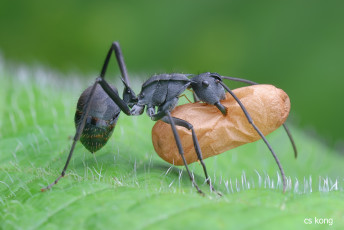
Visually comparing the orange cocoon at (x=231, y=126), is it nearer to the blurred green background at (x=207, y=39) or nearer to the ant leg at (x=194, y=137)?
the ant leg at (x=194, y=137)

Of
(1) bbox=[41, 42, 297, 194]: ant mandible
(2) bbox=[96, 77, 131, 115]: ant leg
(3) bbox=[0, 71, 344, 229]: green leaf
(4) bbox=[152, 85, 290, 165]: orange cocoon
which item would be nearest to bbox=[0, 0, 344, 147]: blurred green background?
(3) bbox=[0, 71, 344, 229]: green leaf

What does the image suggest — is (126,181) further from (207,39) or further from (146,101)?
(207,39)

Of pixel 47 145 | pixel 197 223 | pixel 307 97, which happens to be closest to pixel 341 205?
pixel 197 223

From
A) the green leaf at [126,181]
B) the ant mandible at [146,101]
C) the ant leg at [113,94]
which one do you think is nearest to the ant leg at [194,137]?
the ant mandible at [146,101]

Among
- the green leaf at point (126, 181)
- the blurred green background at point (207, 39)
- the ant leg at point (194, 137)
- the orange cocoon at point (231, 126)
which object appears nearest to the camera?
the green leaf at point (126, 181)

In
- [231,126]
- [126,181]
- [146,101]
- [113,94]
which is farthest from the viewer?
[146,101]

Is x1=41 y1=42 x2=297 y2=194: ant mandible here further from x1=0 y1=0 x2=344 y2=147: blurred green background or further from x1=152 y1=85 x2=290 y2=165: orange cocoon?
x1=0 y1=0 x2=344 y2=147: blurred green background

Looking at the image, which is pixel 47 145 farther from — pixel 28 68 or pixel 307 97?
pixel 307 97

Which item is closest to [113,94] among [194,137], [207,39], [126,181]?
[194,137]

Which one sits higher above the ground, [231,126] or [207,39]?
[207,39]
